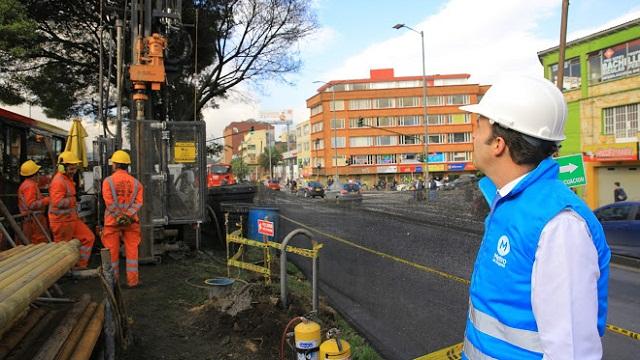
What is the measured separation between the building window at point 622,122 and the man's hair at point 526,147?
27345 millimetres

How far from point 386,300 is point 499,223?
17.7 feet

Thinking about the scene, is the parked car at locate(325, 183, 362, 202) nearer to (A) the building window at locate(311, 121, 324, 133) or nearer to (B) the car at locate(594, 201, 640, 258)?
(B) the car at locate(594, 201, 640, 258)

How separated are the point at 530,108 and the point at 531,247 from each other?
1.79 feet

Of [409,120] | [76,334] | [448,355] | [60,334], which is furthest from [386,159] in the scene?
[60,334]

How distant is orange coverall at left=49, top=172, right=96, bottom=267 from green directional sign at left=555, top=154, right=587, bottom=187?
10.4 meters

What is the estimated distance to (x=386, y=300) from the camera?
694 cm

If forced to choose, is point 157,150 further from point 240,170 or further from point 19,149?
point 240,170

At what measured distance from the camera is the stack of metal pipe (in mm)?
2358

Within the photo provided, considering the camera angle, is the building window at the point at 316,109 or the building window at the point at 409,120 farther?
the building window at the point at 316,109

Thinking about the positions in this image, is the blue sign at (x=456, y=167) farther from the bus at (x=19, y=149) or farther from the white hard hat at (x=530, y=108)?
the white hard hat at (x=530, y=108)

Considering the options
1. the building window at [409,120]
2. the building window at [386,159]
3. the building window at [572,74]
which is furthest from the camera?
the building window at [409,120]

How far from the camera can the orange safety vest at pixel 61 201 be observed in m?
7.57

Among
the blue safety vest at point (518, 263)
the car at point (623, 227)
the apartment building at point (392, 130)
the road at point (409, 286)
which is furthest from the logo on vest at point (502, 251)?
the apartment building at point (392, 130)

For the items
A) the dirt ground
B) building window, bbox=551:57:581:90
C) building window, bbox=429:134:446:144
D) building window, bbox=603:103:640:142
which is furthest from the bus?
building window, bbox=429:134:446:144
